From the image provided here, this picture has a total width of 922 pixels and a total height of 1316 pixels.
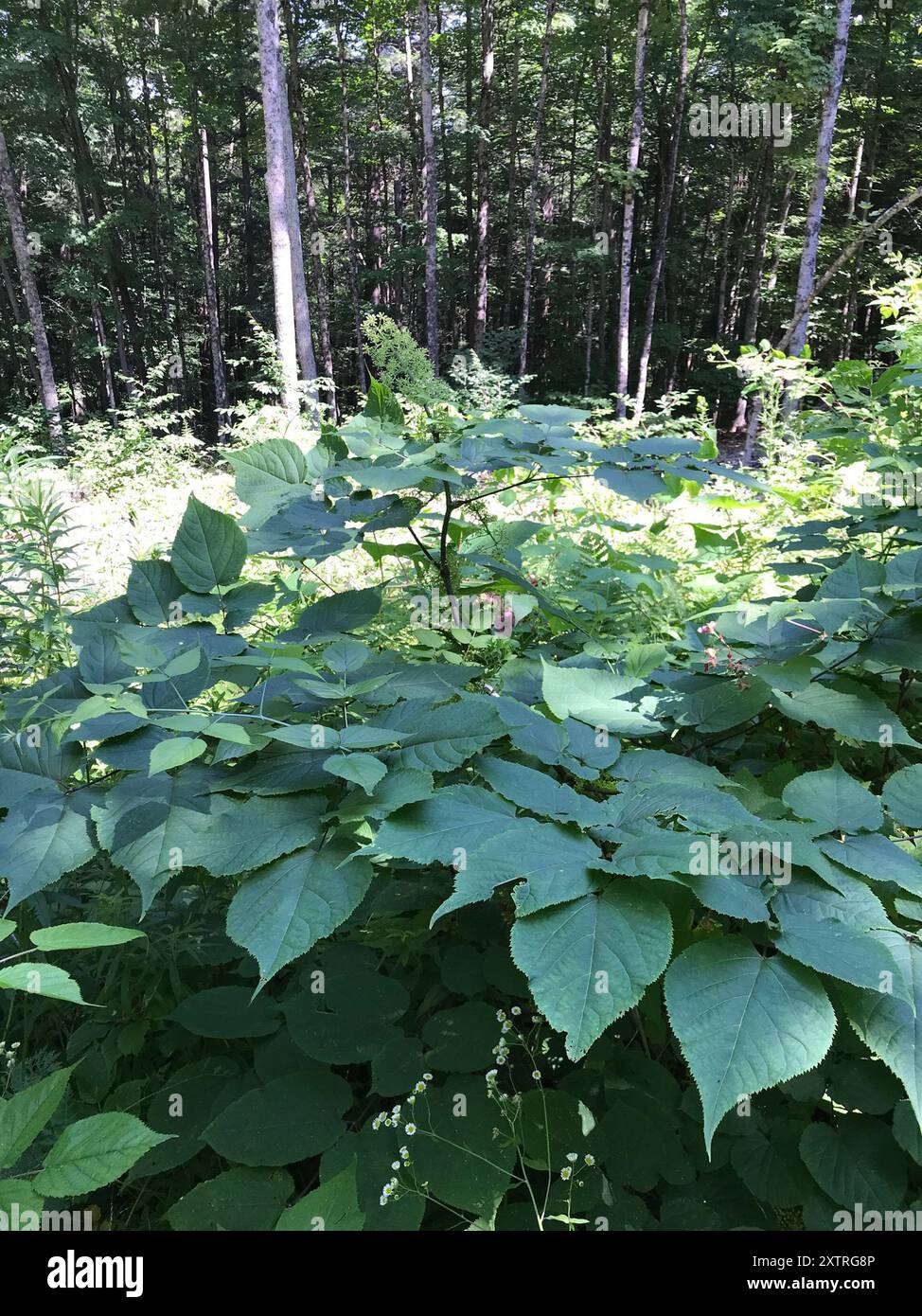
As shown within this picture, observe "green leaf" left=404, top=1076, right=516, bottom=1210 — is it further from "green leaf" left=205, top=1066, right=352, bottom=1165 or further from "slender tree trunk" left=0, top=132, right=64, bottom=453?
"slender tree trunk" left=0, top=132, right=64, bottom=453

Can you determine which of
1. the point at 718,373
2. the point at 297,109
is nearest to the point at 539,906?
the point at 297,109

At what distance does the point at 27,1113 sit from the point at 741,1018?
846 mm

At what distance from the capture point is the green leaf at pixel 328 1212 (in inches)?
36.8

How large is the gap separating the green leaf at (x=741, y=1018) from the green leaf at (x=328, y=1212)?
1.81 ft

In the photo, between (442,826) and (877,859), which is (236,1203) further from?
(877,859)

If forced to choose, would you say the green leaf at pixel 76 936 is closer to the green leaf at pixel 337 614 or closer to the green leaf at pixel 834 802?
the green leaf at pixel 337 614

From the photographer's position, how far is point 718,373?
2756 centimetres

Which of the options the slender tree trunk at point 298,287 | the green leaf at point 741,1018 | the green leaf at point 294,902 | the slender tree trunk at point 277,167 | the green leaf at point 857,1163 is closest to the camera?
the green leaf at point 741,1018

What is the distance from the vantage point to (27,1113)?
35.4 inches

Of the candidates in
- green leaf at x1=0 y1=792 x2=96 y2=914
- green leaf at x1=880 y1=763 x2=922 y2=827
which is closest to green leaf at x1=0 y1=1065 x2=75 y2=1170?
green leaf at x1=0 y1=792 x2=96 y2=914

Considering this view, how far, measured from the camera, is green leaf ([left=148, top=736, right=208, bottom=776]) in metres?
0.83

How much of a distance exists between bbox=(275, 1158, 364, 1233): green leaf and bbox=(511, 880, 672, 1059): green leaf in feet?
1.70

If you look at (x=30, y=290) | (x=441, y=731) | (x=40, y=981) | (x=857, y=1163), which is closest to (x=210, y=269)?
(x=30, y=290)

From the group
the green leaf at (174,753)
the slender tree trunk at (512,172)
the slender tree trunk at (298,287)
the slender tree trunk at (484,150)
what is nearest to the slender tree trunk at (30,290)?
the slender tree trunk at (298,287)
